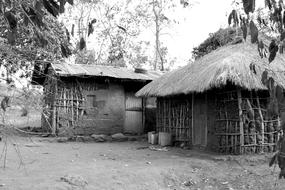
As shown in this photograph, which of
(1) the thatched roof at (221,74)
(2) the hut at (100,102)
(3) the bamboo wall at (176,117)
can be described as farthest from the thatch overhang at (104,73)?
(3) the bamboo wall at (176,117)

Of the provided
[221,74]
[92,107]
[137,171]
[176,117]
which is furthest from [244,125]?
[92,107]

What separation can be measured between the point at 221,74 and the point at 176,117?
3.51 meters

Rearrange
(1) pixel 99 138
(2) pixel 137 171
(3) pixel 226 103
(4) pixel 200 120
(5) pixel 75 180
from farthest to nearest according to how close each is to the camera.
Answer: (1) pixel 99 138
(4) pixel 200 120
(3) pixel 226 103
(2) pixel 137 171
(5) pixel 75 180

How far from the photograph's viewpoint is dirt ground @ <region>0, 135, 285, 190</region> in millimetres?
7113

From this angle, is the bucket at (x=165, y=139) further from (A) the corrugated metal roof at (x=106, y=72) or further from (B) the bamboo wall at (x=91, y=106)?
(A) the corrugated metal roof at (x=106, y=72)

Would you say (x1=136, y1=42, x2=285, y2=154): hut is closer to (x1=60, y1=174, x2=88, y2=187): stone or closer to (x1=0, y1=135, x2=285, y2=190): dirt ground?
(x1=0, y1=135, x2=285, y2=190): dirt ground

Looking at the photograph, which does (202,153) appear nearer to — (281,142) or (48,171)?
(48,171)

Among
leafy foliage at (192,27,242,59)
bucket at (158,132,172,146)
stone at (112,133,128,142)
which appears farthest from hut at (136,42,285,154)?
leafy foliage at (192,27,242,59)

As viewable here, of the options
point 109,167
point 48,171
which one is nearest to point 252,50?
point 109,167

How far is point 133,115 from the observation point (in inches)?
608

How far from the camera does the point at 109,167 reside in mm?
8477

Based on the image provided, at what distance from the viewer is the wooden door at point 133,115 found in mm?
15328

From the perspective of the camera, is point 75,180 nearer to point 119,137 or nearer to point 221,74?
point 221,74

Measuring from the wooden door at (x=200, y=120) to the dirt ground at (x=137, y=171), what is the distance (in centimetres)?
80
